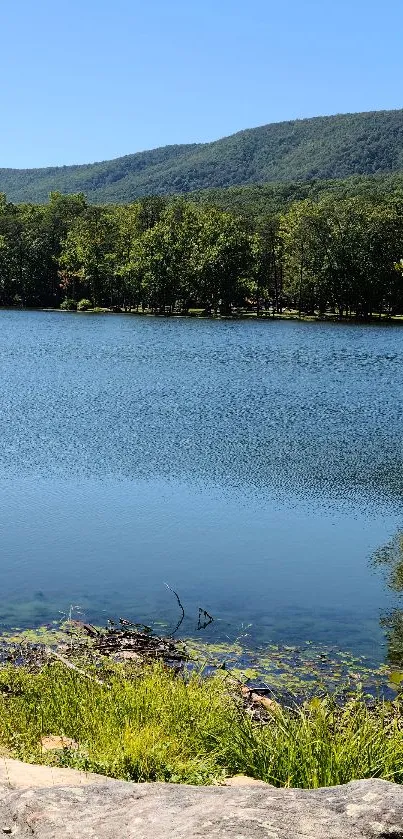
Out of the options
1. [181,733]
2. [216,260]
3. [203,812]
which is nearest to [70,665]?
[181,733]

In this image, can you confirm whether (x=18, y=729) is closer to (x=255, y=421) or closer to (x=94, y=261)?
(x=255, y=421)

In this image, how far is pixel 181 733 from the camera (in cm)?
831

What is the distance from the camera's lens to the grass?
21.3 ft

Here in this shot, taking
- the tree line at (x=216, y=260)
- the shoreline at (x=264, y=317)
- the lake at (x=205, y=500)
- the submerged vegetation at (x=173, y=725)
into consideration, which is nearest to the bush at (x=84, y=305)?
the tree line at (x=216, y=260)

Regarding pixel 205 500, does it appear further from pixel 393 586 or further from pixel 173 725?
pixel 173 725

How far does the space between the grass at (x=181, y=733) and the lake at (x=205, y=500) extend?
4397 mm

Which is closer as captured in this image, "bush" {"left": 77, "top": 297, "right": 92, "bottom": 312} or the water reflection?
the water reflection

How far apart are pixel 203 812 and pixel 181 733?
512cm

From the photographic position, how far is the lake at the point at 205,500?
15836 millimetres

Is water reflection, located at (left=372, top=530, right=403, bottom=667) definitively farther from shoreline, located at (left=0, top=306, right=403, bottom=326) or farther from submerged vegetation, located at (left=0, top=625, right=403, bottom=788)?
shoreline, located at (left=0, top=306, right=403, bottom=326)

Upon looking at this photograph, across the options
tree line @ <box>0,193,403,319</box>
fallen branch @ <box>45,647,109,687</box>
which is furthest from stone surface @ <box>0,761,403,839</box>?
tree line @ <box>0,193,403,319</box>

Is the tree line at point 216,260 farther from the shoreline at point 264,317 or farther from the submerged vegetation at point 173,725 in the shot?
the submerged vegetation at point 173,725

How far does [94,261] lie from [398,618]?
374ft

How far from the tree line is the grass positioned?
10465 cm
